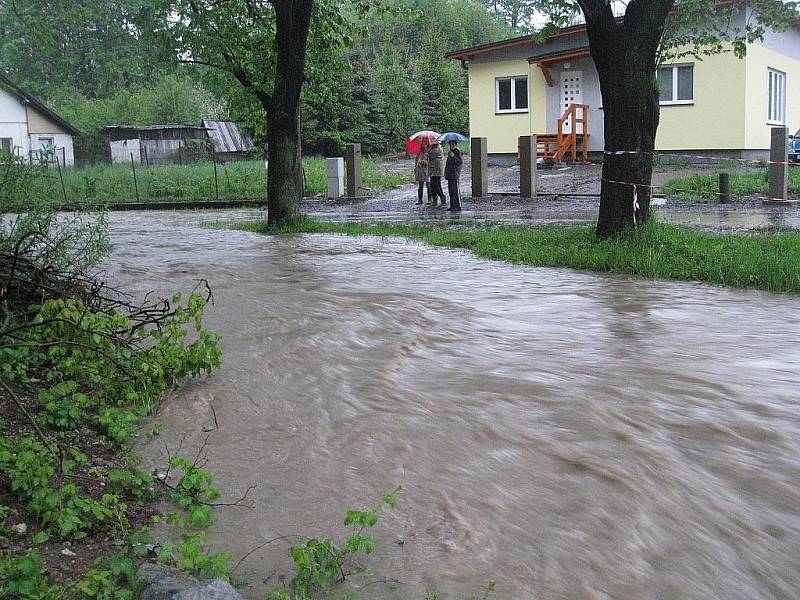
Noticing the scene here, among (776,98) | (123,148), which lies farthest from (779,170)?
(123,148)

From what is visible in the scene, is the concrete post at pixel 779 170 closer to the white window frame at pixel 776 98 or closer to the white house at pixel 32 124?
the white window frame at pixel 776 98

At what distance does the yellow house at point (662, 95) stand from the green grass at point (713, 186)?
540 cm

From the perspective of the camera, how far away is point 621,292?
1047cm

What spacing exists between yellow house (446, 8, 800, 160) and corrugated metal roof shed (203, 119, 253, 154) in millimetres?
22616

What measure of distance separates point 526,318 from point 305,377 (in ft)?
9.24

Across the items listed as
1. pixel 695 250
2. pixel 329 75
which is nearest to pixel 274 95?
pixel 329 75

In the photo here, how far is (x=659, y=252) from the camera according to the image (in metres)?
12.0

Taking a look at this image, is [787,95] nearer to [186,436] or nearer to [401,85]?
[401,85]

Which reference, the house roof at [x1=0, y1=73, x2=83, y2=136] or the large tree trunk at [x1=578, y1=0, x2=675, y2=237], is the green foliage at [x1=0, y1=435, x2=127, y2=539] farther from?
the house roof at [x1=0, y1=73, x2=83, y2=136]

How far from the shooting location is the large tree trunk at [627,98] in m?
12.8

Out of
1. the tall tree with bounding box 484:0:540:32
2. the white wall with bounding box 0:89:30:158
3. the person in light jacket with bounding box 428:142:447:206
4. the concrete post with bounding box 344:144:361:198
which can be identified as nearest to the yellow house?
the concrete post with bounding box 344:144:361:198

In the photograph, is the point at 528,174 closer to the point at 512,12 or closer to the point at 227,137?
the point at 227,137

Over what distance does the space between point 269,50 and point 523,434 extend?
47.9 ft

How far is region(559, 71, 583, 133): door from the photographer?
32.3 meters
